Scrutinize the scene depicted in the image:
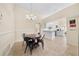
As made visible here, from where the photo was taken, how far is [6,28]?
188 centimetres

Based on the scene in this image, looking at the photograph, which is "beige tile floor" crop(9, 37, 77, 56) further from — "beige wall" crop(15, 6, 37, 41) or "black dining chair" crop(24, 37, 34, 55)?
"beige wall" crop(15, 6, 37, 41)

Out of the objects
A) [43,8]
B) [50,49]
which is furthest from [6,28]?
[50,49]

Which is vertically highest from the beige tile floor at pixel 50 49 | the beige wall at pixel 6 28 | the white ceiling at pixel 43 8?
the white ceiling at pixel 43 8

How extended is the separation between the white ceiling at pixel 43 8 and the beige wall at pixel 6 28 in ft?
0.81

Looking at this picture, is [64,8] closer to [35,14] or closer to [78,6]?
[78,6]

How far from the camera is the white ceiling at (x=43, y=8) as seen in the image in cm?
194

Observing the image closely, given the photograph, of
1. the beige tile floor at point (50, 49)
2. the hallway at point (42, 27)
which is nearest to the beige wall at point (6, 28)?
the hallway at point (42, 27)

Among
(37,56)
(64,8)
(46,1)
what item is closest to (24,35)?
(37,56)

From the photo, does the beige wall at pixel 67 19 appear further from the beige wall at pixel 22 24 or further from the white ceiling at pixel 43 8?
the beige wall at pixel 22 24

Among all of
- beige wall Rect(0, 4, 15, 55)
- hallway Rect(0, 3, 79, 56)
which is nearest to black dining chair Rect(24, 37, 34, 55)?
hallway Rect(0, 3, 79, 56)

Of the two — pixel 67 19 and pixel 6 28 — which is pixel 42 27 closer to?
pixel 67 19

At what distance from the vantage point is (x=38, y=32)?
1940 millimetres

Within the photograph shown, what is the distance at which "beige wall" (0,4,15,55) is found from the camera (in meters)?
1.87

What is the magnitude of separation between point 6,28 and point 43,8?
757 mm
